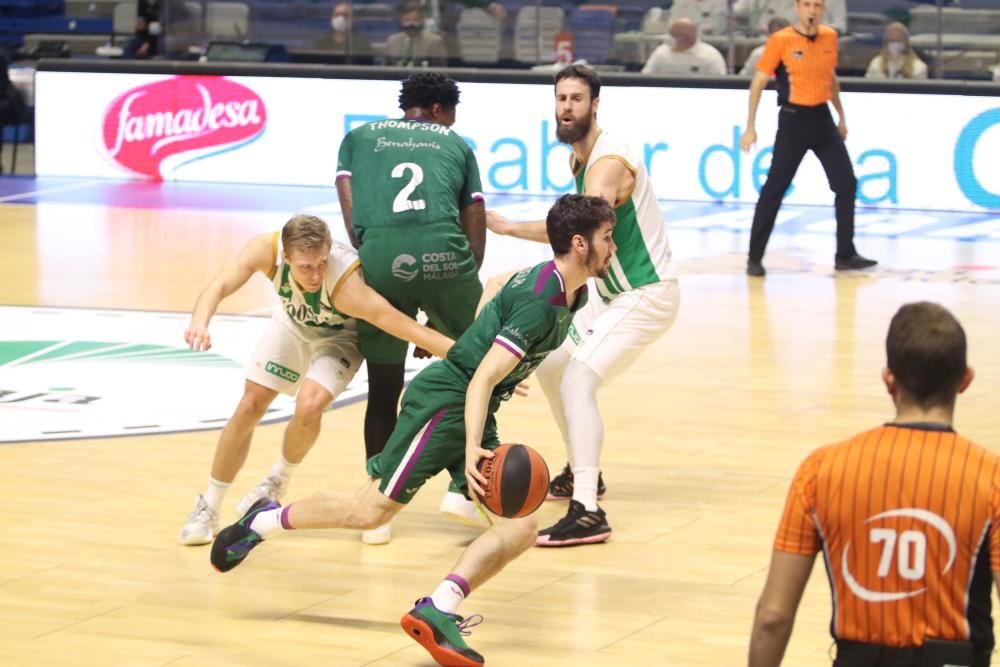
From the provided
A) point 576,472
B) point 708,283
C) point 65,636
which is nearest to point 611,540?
point 576,472

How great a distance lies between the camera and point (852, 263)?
529 inches

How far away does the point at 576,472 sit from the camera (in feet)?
22.7

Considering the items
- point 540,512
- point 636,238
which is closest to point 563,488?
point 540,512

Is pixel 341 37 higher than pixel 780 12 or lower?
lower

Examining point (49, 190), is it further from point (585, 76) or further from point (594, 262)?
point (594, 262)

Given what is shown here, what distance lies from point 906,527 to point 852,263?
10.2 metres

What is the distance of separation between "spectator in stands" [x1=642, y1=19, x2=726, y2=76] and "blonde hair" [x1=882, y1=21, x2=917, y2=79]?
150cm

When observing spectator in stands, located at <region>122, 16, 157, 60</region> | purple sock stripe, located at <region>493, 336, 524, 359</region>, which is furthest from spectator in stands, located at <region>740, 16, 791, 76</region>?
purple sock stripe, located at <region>493, 336, 524, 359</region>

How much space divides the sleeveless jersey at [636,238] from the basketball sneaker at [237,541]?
6.24 feet

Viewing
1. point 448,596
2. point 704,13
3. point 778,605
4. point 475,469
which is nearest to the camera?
point 778,605

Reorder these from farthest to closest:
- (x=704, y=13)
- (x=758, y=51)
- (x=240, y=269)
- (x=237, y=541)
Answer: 1. (x=704, y=13)
2. (x=758, y=51)
3. (x=240, y=269)
4. (x=237, y=541)

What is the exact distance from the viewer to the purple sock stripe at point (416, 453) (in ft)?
18.9

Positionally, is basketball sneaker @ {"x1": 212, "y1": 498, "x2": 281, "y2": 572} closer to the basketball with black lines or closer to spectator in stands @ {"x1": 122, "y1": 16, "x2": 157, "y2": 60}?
the basketball with black lines

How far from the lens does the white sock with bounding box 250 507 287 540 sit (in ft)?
19.5
